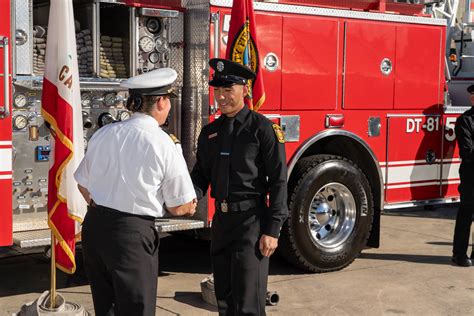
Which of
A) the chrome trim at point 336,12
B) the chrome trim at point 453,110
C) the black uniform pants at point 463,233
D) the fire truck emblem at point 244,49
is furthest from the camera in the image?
the chrome trim at point 453,110

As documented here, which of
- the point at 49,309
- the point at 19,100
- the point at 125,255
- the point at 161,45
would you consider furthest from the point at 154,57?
the point at 125,255

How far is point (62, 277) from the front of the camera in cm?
646

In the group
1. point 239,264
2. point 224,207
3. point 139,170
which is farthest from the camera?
point 224,207

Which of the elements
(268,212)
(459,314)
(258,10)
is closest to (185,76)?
(258,10)

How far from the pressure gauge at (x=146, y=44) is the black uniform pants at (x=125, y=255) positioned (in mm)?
2714

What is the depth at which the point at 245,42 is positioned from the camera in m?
5.60

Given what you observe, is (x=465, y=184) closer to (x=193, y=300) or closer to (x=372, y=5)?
(x=372, y=5)

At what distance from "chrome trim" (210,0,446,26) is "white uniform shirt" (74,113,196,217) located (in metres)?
2.75

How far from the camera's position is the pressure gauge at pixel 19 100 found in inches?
208

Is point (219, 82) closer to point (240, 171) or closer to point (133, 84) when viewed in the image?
point (240, 171)

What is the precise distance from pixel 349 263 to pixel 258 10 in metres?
2.39

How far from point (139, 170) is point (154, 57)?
2838 millimetres

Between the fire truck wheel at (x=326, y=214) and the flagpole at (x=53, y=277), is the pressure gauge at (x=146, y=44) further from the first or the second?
the flagpole at (x=53, y=277)

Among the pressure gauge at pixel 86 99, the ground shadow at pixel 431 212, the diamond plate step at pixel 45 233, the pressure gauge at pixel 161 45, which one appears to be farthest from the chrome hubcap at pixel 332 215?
the ground shadow at pixel 431 212
